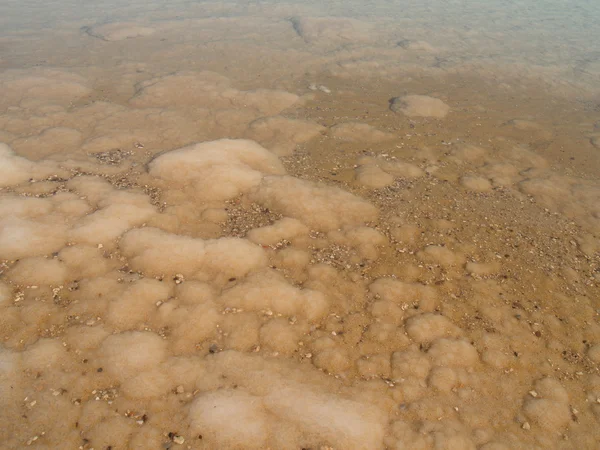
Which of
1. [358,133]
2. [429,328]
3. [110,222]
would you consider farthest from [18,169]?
[429,328]

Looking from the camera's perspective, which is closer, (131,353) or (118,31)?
(131,353)

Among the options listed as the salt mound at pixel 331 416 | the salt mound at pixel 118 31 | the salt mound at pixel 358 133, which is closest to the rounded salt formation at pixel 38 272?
the salt mound at pixel 331 416

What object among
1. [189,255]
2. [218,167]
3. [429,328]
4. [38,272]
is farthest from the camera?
[218,167]

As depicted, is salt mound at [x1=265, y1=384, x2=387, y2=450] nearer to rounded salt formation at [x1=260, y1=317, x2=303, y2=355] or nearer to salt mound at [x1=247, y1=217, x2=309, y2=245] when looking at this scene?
rounded salt formation at [x1=260, y1=317, x2=303, y2=355]

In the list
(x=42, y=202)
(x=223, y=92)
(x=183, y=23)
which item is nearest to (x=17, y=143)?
(x=42, y=202)

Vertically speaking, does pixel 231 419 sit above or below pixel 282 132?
below

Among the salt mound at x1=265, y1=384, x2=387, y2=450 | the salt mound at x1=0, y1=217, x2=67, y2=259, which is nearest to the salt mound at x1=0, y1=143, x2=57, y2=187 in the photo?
the salt mound at x1=0, y1=217, x2=67, y2=259

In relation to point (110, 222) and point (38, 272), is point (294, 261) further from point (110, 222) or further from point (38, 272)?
point (38, 272)
